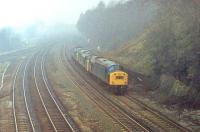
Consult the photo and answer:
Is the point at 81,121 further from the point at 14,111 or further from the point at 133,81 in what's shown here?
the point at 133,81

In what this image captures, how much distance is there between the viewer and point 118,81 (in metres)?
37.8

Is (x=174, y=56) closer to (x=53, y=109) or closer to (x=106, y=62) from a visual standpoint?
(x=106, y=62)

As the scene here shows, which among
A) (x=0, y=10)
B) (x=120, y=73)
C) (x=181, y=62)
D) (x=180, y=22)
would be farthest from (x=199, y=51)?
(x=0, y=10)

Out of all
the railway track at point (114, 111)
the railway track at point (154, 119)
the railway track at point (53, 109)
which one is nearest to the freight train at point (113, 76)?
the railway track at point (114, 111)

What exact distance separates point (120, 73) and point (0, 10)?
298 feet

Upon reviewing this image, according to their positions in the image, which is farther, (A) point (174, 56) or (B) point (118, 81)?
(B) point (118, 81)

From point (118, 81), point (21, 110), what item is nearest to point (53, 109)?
point (21, 110)

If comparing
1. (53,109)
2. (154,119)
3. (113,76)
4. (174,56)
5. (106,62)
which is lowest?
(154,119)

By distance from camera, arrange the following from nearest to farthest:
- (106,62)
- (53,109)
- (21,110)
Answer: (21,110)
(53,109)
(106,62)

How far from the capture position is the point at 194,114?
2984 centimetres

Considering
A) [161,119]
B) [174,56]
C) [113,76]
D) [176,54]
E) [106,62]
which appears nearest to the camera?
[161,119]

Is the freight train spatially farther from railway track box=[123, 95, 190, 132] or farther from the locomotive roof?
railway track box=[123, 95, 190, 132]

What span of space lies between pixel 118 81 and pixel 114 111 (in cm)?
671

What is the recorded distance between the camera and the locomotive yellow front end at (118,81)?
37688 millimetres
